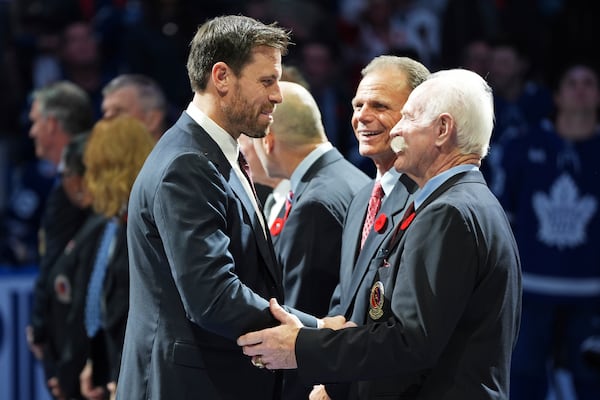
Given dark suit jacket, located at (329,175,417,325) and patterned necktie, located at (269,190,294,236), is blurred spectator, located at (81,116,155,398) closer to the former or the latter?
patterned necktie, located at (269,190,294,236)

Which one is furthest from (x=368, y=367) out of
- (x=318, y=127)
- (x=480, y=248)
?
(x=318, y=127)

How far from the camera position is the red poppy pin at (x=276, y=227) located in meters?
4.25

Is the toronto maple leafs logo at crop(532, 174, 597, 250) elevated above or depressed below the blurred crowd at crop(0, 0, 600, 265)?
below

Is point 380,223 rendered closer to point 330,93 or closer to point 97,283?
point 97,283

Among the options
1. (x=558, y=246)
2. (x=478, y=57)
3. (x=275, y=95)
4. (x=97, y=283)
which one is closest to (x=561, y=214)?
(x=558, y=246)

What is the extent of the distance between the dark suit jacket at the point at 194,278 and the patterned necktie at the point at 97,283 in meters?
1.45

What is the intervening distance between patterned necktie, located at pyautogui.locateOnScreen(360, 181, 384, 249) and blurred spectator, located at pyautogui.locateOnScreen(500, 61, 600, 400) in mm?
2994

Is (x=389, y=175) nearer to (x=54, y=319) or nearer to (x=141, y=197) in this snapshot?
(x=141, y=197)

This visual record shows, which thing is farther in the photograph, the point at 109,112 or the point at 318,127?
the point at 109,112

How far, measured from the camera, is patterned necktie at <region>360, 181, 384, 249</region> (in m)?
3.74

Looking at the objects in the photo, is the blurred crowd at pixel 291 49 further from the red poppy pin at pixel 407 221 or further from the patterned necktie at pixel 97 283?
the red poppy pin at pixel 407 221

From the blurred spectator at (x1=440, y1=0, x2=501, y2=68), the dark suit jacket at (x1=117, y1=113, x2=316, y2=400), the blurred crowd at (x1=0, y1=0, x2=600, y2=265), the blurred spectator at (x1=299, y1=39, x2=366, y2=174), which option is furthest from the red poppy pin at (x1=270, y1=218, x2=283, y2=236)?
the blurred spectator at (x1=440, y1=0, x2=501, y2=68)

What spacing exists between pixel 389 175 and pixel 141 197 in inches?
37.4

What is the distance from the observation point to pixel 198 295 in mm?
3129
